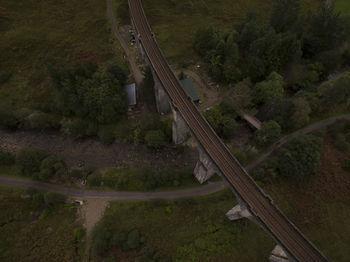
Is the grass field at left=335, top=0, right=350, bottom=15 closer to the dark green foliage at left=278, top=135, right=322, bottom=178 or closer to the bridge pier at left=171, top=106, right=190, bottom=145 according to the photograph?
the dark green foliage at left=278, top=135, right=322, bottom=178

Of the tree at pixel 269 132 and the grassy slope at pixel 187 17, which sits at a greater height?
the grassy slope at pixel 187 17

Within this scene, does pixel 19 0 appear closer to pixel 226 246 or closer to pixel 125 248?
pixel 125 248

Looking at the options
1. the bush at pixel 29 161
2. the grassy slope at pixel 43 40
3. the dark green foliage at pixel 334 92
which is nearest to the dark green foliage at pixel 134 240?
the bush at pixel 29 161

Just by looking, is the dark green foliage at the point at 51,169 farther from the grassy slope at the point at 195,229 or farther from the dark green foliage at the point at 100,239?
the dark green foliage at the point at 100,239

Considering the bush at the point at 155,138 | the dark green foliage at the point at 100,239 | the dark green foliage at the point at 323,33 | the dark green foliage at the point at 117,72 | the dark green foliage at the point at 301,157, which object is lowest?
the dark green foliage at the point at 100,239

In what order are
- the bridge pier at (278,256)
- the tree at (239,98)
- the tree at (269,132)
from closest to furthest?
the bridge pier at (278,256), the tree at (269,132), the tree at (239,98)

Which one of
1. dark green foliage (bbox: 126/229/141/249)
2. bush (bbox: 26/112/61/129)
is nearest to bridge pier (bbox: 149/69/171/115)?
bush (bbox: 26/112/61/129)

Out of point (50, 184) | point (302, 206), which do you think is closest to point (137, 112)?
point (50, 184)
